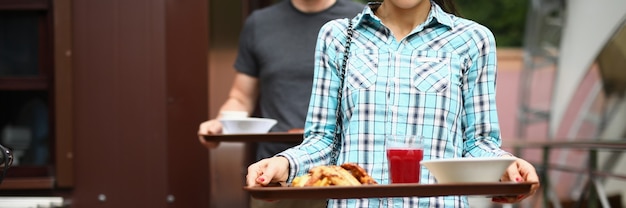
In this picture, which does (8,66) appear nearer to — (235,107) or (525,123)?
(235,107)

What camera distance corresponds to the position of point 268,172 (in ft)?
10.0

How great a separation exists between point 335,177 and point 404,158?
18cm

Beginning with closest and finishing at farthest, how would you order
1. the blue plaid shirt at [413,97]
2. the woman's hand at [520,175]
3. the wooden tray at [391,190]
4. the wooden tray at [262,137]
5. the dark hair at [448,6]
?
the wooden tray at [391,190] → the woman's hand at [520,175] → the blue plaid shirt at [413,97] → the dark hair at [448,6] → the wooden tray at [262,137]

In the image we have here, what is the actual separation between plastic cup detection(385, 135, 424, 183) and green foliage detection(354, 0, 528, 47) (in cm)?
2759

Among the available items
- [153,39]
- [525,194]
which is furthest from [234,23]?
[525,194]

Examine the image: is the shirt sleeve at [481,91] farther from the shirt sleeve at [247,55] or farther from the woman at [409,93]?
the shirt sleeve at [247,55]

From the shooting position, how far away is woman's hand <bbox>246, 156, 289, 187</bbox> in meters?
3.00

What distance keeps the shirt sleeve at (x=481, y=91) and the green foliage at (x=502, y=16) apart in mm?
27299

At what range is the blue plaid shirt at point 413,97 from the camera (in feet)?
10.8

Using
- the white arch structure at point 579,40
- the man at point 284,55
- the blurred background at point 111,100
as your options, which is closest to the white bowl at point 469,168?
the man at point 284,55

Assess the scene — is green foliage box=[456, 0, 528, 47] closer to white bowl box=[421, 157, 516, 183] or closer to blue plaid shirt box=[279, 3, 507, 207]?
blue plaid shirt box=[279, 3, 507, 207]

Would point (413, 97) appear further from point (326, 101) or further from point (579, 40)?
point (579, 40)

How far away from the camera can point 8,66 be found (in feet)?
20.5

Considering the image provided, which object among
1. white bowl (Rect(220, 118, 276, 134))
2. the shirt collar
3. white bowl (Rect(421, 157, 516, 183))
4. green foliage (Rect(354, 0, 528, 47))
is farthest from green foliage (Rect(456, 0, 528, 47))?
white bowl (Rect(421, 157, 516, 183))
